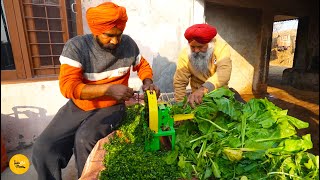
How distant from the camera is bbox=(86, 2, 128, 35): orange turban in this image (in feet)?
8.39

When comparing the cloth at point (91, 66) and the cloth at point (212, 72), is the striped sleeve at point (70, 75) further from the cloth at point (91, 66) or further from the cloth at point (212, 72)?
the cloth at point (212, 72)

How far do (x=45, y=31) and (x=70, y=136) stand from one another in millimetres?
3162

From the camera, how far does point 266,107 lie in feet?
7.79

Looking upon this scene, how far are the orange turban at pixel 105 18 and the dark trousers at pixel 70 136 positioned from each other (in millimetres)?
1051

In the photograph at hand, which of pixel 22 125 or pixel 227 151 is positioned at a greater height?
pixel 227 151

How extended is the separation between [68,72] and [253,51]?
7656 millimetres

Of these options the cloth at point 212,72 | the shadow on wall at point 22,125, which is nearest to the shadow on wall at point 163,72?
the cloth at point 212,72

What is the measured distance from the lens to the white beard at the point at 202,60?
3850 millimetres

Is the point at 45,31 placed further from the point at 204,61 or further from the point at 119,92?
the point at 204,61

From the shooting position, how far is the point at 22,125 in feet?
16.3

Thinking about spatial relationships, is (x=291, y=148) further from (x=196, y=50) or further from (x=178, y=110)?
(x=196, y=50)

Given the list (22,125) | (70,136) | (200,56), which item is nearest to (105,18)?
(70,136)

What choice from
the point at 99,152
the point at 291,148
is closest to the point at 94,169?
the point at 99,152

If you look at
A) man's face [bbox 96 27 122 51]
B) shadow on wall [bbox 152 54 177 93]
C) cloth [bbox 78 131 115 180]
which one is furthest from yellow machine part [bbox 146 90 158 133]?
shadow on wall [bbox 152 54 177 93]
